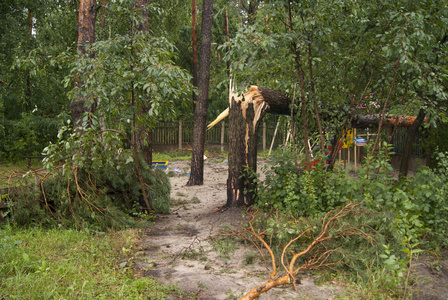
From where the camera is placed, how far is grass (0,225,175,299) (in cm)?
326

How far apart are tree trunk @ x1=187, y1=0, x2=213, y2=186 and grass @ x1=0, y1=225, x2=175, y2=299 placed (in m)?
5.66

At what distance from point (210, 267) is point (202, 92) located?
7073 mm

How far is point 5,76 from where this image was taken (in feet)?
34.9

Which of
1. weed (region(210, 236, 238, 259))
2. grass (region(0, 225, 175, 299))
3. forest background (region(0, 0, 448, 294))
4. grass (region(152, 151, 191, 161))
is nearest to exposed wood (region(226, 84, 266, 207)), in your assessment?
forest background (region(0, 0, 448, 294))

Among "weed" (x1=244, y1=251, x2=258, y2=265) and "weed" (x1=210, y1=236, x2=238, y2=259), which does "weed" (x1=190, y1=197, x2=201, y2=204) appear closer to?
"weed" (x1=210, y1=236, x2=238, y2=259)

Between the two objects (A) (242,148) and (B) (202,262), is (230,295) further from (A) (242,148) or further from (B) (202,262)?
(A) (242,148)

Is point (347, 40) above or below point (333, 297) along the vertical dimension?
above

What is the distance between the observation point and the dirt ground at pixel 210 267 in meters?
3.55

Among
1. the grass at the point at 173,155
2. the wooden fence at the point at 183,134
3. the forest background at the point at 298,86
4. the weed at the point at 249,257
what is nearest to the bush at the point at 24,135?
the grass at the point at 173,155

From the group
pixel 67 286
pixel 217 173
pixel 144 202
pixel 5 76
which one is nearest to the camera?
pixel 67 286

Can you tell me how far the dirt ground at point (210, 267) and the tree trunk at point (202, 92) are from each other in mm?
3816

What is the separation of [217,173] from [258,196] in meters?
6.73

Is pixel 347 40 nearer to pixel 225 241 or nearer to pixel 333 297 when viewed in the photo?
pixel 225 241

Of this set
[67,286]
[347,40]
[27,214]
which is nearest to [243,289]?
[67,286]
